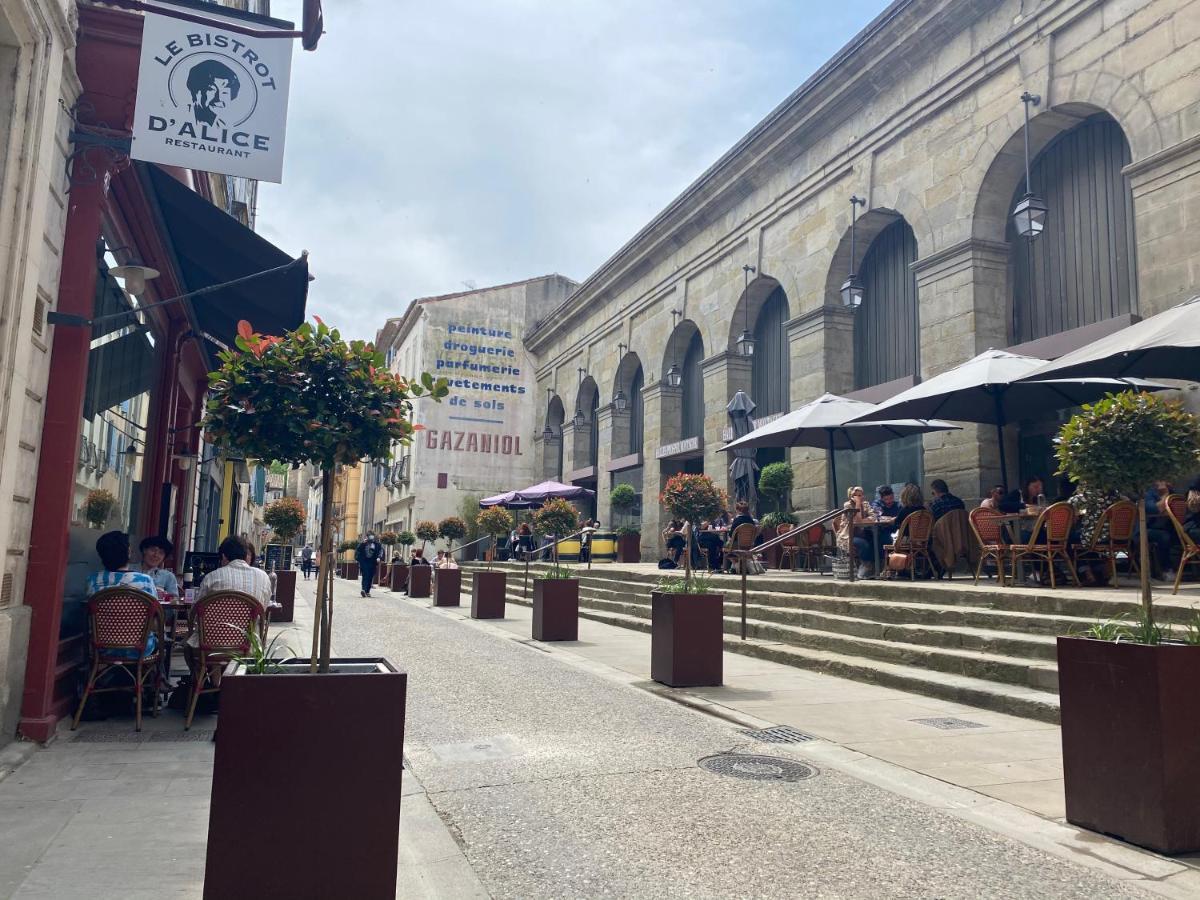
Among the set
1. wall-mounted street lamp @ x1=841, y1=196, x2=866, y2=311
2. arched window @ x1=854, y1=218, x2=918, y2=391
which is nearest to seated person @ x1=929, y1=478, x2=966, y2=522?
arched window @ x1=854, y1=218, x2=918, y2=391

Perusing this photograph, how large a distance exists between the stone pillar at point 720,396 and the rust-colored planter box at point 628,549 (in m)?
3.48

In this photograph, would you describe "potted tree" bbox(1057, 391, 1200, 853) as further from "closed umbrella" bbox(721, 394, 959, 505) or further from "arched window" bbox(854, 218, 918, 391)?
"arched window" bbox(854, 218, 918, 391)

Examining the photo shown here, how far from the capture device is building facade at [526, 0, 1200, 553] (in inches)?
441

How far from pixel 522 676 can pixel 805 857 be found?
5.21 meters

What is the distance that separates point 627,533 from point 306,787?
2081 centimetres

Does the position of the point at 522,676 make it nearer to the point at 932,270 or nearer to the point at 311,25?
the point at 311,25

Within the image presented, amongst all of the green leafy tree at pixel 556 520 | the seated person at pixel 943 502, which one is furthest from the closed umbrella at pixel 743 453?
the seated person at pixel 943 502

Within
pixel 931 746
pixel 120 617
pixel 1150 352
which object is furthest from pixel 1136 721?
pixel 1150 352

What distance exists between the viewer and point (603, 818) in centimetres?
428

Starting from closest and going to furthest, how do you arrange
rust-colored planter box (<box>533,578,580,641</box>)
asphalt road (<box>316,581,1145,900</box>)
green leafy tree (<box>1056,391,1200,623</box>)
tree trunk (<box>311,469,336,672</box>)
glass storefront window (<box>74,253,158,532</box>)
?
tree trunk (<box>311,469,336,672</box>) < asphalt road (<box>316,581,1145,900</box>) < green leafy tree (<box>1056,391,1200,623</box>) < glass storefront window (<box>74,253,158,532</box>) < rust-colored planter box (<box>533,578,580,641</box>)

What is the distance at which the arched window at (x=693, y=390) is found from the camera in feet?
77.0

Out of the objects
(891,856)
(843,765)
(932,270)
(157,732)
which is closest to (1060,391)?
(932,270)

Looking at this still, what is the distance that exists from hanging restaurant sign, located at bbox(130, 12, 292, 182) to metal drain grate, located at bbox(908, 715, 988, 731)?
6.03m

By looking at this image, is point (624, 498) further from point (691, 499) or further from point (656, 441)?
point (691, 499)
